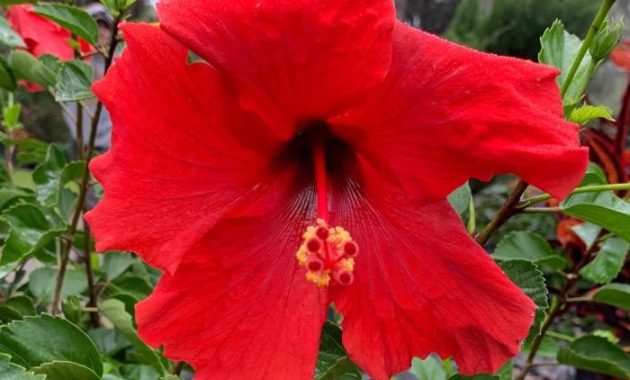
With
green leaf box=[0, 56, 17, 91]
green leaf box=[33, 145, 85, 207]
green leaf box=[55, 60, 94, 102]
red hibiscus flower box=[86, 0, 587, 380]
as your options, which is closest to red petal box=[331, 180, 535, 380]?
red hibiscus flower box=[86, 0, 587, 380]

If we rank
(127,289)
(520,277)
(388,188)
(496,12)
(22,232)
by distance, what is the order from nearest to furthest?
(388,188), (520,277), (22,232), (127,289), (496,12)

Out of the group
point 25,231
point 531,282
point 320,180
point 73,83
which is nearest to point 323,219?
point 320,180

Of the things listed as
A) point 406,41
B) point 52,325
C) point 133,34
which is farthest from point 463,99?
point 52,325

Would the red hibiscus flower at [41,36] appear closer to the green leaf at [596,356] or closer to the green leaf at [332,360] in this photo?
the green leaf at [332,360]

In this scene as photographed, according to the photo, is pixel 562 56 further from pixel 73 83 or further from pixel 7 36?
pixel 7 36

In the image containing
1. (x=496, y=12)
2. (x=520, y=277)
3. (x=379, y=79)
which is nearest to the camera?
(x=379, y=79)

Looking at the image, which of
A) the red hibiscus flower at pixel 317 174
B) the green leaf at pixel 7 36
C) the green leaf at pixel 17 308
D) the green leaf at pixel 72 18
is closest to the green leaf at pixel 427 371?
the red hibiscus flower at pixel 317 174

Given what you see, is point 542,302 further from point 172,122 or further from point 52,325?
point 52,325
